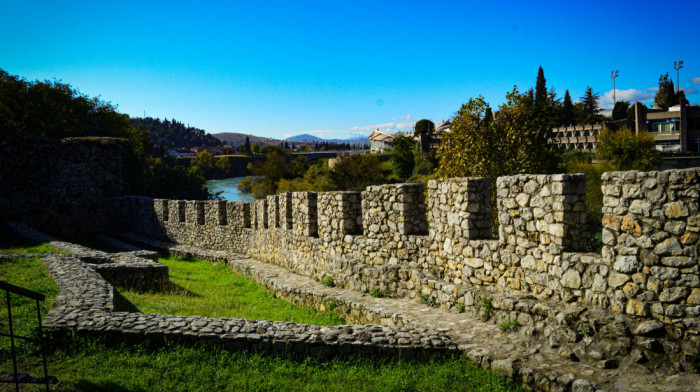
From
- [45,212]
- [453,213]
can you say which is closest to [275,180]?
[45,212]

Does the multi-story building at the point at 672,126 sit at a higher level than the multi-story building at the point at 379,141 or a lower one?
lower

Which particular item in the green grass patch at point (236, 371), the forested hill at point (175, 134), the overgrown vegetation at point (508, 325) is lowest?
the green grass patch at point (236, 371)

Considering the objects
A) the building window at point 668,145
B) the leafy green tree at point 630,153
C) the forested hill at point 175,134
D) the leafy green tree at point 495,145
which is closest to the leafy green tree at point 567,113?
the building window at point 668,145

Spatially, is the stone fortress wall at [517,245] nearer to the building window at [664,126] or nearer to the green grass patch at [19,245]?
the green grass patch at [19,245]

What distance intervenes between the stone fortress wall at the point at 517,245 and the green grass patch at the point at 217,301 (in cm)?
111

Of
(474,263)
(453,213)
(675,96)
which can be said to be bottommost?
(474,263)

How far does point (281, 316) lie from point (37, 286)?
3.81 m

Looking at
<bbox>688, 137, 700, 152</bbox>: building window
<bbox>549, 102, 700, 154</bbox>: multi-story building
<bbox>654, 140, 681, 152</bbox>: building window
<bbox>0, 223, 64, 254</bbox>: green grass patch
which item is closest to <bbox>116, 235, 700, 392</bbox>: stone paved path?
<bbox>0, 223, 64, 254</bbox>: green grass patch

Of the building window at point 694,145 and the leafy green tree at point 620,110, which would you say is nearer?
the building window at point 694,145

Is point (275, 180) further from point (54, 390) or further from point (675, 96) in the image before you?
point (54, 390)

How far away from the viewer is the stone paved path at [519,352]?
13.1 feet

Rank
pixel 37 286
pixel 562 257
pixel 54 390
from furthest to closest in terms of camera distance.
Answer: pixel 37 286 < pixel 562 257 < pixel 54 390

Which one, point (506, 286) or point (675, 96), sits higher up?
point (675, 96)

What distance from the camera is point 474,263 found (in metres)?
6.49
